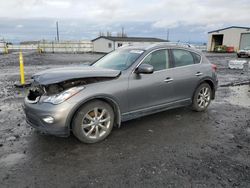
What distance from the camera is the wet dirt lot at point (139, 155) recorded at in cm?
295

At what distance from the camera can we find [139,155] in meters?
3.59

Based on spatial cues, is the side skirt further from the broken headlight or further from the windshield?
the broken headlight

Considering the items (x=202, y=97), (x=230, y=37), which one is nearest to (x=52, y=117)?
(x=202, y=97)

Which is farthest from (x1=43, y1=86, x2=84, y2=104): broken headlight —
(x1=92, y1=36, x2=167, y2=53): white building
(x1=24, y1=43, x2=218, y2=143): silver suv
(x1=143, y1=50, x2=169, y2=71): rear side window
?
(x1=92, y1=36, x2=167, y2=53): white building

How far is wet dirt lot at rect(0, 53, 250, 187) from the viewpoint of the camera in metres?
2.95

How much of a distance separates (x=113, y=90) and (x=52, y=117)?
1.16 m

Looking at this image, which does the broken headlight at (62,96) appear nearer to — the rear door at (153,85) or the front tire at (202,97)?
the rear door at (153,85)

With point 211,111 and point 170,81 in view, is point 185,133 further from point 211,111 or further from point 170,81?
point 211,111

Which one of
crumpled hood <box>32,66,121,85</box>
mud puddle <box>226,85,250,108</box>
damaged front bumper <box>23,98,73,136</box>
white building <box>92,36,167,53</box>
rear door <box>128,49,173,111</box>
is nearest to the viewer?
damaged front bumper <box>23,98,73,136</box>

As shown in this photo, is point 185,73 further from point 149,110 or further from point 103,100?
point 103,100

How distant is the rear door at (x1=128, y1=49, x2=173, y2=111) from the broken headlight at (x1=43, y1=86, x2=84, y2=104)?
1.10 meters

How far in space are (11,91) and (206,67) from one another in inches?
273

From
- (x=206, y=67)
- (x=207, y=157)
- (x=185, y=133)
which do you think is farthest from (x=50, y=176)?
(x=206, y=67)

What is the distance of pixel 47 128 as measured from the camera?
3.64 meters
